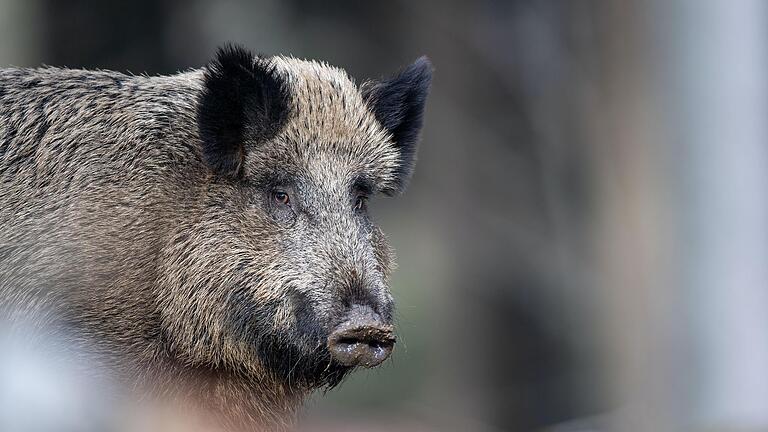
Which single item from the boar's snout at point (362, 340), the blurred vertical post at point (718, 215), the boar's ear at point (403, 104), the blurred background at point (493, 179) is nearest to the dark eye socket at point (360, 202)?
the boar's ear at point (403, 104)

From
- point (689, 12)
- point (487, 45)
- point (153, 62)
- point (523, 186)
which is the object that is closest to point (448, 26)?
point (487, 45)

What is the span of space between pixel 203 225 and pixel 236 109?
0.49 metres

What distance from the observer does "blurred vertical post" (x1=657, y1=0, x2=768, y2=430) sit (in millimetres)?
4145

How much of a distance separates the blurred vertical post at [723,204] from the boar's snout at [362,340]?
121 centimetres

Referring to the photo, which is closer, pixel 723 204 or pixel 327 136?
pixel 723 204

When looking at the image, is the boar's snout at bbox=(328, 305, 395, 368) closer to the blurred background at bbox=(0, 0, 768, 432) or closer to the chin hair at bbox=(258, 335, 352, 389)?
the chin hair at bbox=(258, 335, 352, 389)

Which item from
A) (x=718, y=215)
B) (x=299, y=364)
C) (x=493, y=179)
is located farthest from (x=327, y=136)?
(x=493, y=179)

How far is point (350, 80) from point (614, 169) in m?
6.94

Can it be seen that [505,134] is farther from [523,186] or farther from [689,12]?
[689,12]

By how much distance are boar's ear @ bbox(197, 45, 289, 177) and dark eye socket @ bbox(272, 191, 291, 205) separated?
7.4 inches

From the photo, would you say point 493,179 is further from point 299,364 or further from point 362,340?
point 362,340

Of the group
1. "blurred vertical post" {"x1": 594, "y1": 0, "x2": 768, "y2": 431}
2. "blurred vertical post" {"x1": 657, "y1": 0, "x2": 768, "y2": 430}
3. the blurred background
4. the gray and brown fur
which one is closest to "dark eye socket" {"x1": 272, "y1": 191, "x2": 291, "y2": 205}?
the gray and brown fur

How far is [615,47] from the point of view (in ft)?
39.3

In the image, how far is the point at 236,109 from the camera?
5.86m
